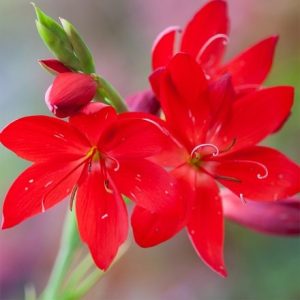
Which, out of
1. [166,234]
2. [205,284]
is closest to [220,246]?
[166,234]

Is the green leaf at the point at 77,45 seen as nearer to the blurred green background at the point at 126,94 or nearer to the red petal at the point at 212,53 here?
the red petal at the point at 212,53

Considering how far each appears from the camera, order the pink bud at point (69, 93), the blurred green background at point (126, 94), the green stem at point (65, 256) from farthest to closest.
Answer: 1. the blurred green background at point (126, 94)
2. the green stem at point (65, 256)
3. the pink bud at point (69, 93)

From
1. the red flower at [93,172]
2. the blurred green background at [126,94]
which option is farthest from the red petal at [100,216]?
the blurred green background at [126,94]

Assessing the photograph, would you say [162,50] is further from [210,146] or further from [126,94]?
[126,94]

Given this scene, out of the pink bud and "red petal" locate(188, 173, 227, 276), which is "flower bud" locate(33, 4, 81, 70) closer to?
the pink bud

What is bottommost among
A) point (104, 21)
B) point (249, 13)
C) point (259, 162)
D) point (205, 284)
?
point (205, 284)

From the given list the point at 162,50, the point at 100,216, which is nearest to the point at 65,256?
the point at 100,216

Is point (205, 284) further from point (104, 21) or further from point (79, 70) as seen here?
point (79, 70)
